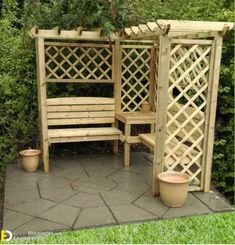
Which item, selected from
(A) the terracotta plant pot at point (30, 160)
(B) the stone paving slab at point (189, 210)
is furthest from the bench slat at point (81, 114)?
(B) the stone paving slab at point (189, 210)

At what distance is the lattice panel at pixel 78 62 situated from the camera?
5035mm

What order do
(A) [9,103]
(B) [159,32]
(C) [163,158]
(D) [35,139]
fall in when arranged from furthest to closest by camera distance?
(D) [35,139]
(A) [9,103]
(C) [163,158]
(B) [159,32]

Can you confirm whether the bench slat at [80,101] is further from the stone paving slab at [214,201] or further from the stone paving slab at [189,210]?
the stone paving slab at [189,210]

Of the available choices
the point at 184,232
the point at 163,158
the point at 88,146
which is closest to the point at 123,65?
the point at 88,146

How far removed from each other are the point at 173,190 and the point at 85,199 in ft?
3.07

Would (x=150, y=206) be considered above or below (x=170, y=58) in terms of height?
below

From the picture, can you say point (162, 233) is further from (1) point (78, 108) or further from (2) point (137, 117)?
(1) point (78, 108)

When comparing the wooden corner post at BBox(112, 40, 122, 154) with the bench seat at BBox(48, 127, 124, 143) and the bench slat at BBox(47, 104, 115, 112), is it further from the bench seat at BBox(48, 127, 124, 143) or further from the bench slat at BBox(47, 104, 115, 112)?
the bench seat at BBox(48, 127, 124, 143)

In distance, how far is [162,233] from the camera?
309 centimetres

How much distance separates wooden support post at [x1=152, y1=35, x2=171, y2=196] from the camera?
11.4 ft

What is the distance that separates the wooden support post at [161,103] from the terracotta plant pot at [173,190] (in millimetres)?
177

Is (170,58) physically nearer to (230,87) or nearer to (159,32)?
(159,32)

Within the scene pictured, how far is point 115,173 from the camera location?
4.61m

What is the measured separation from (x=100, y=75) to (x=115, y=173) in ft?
5.11
